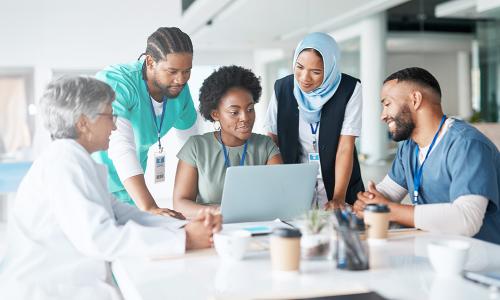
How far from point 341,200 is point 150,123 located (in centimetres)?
98

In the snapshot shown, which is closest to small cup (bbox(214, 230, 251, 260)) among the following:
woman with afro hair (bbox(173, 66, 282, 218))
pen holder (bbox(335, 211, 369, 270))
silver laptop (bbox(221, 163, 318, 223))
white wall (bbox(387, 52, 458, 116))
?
pen holder (bbox(335, 211, 369, 270))

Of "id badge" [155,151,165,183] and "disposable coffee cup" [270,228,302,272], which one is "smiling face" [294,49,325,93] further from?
"disposable coffee cup" [270,228,302,272]

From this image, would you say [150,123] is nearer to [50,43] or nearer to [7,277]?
[7,277]

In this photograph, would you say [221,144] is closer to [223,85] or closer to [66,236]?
[223,85]

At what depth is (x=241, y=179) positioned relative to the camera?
2082 mm

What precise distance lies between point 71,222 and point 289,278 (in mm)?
622

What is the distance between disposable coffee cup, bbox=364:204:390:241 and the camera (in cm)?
189

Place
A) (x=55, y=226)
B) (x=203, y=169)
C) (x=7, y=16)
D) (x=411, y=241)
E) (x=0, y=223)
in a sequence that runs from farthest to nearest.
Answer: (x=7, y=16), (x=0, y=223), (x=203, y=169), (x=411, y=241), (x=55, y=226)

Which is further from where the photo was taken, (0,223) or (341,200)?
(0,223)

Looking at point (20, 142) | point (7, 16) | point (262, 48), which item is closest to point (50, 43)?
point (7, 16)

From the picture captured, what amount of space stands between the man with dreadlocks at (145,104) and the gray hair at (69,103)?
632mm

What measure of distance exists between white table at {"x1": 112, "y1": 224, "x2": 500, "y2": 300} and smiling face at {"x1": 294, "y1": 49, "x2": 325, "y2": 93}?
118 cm

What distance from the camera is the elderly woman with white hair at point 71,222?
162cm

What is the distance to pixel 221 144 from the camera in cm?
274
